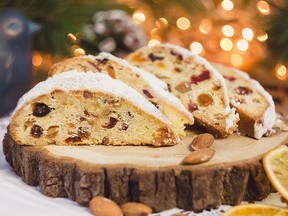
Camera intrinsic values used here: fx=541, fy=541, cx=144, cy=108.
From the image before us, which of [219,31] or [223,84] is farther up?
[223,84]

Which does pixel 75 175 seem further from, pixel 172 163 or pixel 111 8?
pixel 111 8

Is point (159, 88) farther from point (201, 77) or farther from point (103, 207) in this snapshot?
point (103, 207)

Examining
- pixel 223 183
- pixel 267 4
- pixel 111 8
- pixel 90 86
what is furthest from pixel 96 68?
pixel 267 4

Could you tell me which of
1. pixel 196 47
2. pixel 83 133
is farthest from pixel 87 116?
pixel 196 47

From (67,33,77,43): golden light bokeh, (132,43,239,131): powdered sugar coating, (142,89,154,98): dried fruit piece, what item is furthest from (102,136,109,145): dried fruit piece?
(67,33,77,43): golden light bokeh

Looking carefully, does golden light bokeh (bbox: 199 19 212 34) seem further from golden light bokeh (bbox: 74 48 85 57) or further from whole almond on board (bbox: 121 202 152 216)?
whole almond on board (bbox: 121 202 152 216)

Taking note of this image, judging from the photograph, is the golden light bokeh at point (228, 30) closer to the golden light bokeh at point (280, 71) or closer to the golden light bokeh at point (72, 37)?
the golden light bokeh at point (280, 71)
